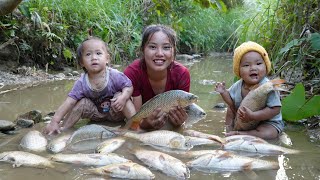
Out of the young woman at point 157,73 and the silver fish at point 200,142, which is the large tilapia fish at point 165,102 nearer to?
the young woman at point 157,73

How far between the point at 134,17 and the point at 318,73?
6.63 m

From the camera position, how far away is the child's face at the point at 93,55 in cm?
391

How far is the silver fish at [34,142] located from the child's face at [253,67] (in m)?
1.88

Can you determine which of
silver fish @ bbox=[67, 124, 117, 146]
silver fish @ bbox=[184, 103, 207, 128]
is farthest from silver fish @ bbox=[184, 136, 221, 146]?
silver fish @ bbox=[184, 103, 207, 128]

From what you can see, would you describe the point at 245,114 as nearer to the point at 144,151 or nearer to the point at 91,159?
the point at 144,151

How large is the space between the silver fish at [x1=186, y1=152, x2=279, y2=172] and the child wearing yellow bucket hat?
0.85 meters

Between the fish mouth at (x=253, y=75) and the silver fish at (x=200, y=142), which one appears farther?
the fish mouth at (x=253, y=75)

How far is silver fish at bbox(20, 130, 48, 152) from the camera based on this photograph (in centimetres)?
311

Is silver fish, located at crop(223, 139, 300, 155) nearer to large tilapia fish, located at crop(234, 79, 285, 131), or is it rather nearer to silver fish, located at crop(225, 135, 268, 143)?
silver fish, located at crop(225, 135, 268, 143)

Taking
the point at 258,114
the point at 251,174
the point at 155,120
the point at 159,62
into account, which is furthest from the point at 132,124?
the point at 251,174

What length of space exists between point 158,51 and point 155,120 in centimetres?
66

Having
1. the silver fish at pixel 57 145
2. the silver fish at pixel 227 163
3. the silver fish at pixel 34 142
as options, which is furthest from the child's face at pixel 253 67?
the silver fish at pixel 34 142

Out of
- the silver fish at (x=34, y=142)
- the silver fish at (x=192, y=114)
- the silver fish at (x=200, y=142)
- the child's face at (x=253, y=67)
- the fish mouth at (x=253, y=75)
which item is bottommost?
the silver fish at (x=192, y=114)

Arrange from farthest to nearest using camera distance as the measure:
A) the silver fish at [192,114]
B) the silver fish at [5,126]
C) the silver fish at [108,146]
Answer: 1. the silver fish at [192,114]
2. the silver fish at [5,126]
3. the silver fish at [108,146]
